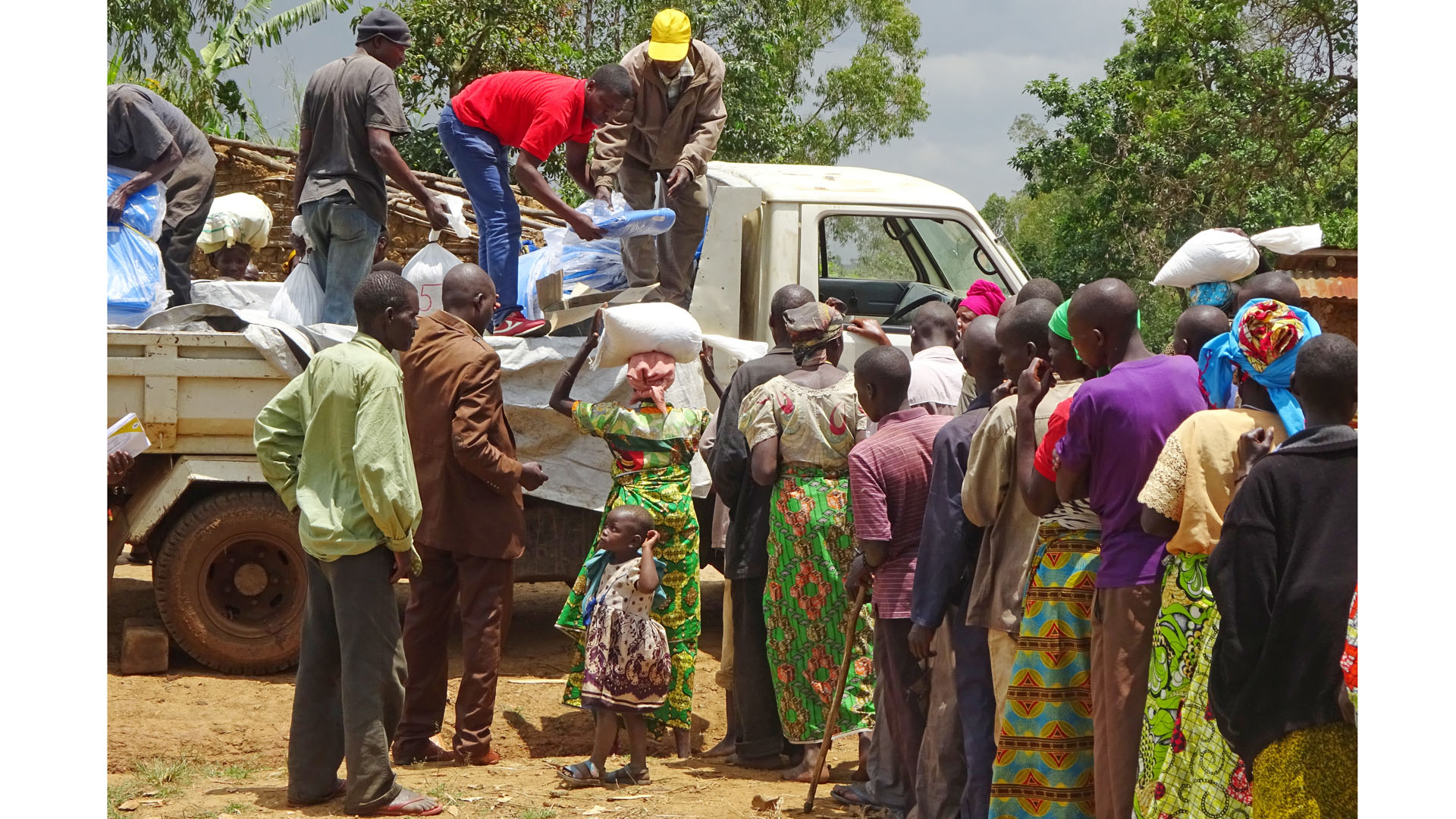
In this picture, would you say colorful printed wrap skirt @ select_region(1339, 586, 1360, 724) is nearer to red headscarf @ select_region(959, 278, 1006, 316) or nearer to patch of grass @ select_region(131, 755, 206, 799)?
red headscarf @ select_region(959, 278, 1006, 316)

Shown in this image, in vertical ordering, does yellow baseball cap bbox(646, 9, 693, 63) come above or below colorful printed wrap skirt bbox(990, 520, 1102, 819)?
above

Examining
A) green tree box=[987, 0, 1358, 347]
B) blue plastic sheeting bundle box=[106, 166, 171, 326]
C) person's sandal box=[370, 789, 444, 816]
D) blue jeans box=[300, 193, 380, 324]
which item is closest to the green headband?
person's sandal box=[370, 789, 444, 816]

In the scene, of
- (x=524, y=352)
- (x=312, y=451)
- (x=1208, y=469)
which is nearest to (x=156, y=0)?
(x=524, y=352)

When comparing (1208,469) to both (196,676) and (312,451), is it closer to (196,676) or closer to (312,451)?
(312,451)

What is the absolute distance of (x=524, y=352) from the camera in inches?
248

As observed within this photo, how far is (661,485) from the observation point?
533 cm

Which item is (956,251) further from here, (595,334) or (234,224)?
(234,224)

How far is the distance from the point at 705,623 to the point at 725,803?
9.79ft

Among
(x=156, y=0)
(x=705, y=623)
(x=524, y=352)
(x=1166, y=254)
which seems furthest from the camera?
(x=156, y=0)

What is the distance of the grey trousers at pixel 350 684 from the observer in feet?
14.7

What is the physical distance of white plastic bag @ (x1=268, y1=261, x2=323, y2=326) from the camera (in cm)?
650

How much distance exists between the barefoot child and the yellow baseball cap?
2399 millimetres

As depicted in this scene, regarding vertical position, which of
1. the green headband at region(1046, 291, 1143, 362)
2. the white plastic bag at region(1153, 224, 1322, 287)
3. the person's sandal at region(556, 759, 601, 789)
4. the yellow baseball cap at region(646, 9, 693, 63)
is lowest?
the person's sandal at region(556, 759, 601, 789)

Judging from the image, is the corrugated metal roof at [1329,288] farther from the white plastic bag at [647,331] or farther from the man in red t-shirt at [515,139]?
the man in red t-shirt at [515,139]
